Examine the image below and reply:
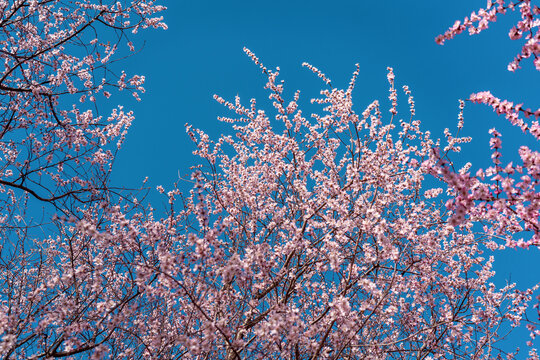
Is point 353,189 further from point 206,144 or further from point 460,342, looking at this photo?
point 460,342

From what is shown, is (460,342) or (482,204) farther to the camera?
(460,342)

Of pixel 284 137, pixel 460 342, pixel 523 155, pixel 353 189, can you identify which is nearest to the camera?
pixel 523 155

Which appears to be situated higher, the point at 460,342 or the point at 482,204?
the point at 482,204

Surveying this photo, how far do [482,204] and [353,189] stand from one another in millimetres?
2394

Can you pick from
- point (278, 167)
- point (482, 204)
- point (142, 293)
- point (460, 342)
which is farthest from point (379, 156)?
point (142, 293)

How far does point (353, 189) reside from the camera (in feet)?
20.2

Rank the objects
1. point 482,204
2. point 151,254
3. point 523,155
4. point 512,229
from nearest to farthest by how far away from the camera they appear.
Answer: point 523,155 < point 482,204 < point 512,229 < point 151,254

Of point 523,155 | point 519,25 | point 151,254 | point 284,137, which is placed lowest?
point 523,155

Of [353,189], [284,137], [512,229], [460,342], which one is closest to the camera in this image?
[512,229]

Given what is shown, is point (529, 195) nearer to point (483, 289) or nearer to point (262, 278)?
point (262, 278)

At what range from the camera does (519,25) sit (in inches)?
149

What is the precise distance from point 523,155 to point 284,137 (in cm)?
420

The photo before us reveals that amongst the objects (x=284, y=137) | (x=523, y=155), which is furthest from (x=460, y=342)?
(x=284, y=137)

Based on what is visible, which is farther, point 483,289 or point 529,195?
point 483,289
